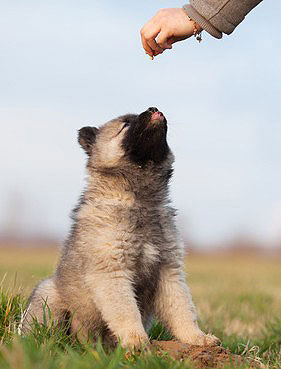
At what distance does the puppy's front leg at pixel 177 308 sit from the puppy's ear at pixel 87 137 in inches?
50.5

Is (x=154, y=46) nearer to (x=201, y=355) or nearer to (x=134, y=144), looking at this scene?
(x=134, y=144)

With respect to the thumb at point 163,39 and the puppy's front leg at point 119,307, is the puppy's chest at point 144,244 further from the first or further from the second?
the thumb at point 163,39

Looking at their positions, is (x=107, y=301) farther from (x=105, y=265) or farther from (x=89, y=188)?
(x=89, y=188)

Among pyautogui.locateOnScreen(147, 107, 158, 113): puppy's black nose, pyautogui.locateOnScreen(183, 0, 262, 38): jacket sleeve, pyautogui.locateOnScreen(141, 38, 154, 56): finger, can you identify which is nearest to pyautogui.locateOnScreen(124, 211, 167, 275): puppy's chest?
pyautogui.locateOnScreen(147, 107, 158, 113): puppy's black nose

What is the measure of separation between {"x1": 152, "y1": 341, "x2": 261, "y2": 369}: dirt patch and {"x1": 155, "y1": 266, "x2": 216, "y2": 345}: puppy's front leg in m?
0.35

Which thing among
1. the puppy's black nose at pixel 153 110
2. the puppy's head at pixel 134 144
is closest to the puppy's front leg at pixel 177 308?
the puppy's head at pixel 134 144

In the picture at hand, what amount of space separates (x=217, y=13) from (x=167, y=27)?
1.14 feet

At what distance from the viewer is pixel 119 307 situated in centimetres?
408

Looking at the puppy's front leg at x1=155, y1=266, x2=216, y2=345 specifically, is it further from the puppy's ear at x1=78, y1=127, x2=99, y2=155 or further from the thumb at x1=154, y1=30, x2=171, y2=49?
the thumb at x1=154, y1=30, x2=171, y2=49

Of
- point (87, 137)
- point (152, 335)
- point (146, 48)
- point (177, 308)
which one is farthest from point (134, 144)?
point (152, 335)

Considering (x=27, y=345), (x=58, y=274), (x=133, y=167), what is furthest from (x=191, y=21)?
(x=27, y=345)

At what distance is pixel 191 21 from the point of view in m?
→ 4.31

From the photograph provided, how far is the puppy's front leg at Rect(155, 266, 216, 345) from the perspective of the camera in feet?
14.1

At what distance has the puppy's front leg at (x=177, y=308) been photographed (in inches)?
169
